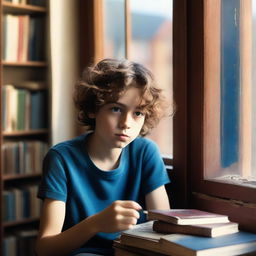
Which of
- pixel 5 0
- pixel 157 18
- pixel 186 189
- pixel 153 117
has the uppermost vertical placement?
pixel 5 0

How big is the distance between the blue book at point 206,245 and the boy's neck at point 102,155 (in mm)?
441

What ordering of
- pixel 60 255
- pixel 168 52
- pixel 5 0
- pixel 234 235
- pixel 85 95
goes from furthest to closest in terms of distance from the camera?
pixel 5 0 < pixel 168 52 < pixel 85 95 < pixel 60 255 < pixel 234 235

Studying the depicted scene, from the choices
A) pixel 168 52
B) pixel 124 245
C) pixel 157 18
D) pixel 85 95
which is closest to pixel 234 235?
pixel 124 245

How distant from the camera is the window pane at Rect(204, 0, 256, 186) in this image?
4.63ft

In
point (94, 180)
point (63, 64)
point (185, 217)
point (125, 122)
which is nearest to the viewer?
point (185, 217)

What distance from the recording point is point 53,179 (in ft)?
4.53

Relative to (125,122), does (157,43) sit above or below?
above

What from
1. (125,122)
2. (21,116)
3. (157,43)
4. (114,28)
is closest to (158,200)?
(125,122)

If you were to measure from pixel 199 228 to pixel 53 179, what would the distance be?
518 millimetres

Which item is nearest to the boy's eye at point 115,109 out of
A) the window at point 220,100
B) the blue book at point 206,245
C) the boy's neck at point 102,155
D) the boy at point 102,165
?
the boy at point 102,165

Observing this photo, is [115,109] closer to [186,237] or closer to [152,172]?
[152,172]

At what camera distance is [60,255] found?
130 centimetres

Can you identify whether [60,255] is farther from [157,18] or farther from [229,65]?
[157,18]

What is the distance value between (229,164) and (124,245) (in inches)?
20.7
